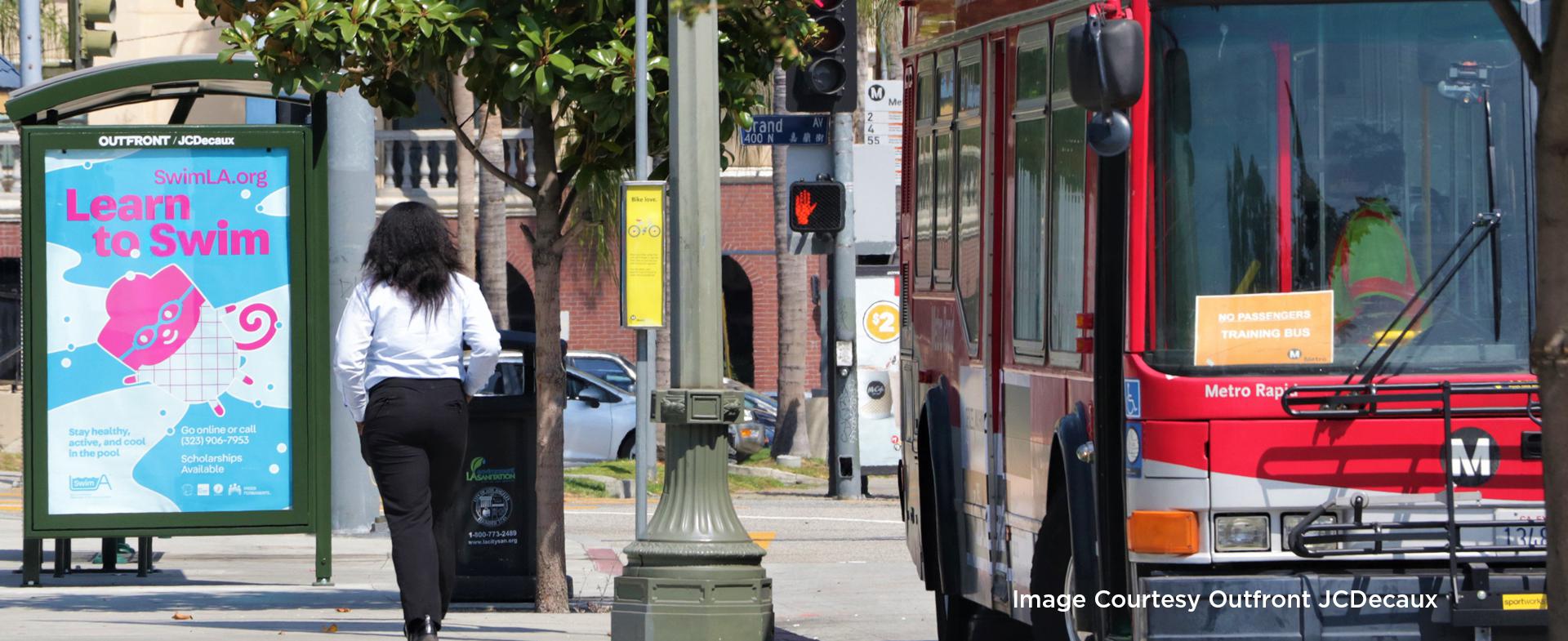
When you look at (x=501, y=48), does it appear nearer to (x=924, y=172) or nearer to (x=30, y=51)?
(x=924, y=172)

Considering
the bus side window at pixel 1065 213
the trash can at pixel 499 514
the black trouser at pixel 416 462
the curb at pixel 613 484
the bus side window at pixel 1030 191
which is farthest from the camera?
the curb at pixel 613 484

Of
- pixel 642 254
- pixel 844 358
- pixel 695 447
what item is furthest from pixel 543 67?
pixel 844 358

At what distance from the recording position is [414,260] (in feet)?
26.8

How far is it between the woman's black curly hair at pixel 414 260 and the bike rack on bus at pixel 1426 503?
10.8 ft

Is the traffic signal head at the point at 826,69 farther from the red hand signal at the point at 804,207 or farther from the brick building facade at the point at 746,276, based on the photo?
the brick building facade at the point at 746,276

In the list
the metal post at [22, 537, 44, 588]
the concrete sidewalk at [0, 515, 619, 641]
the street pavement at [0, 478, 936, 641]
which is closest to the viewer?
the concrete sidewalk at [0, 515, 619, 641]

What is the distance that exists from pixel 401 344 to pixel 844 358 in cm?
1237

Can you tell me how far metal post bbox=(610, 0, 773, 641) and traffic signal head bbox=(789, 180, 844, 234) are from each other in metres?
5.76

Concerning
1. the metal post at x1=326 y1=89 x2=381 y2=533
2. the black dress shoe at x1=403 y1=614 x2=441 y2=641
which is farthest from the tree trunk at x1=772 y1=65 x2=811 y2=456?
the black dress shoe at x1=403 y1=614 x2=441 y2=641

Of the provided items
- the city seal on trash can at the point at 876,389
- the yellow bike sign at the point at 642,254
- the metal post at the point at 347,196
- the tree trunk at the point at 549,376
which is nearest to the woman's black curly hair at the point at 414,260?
the yellow bike sign at the point at 642,254

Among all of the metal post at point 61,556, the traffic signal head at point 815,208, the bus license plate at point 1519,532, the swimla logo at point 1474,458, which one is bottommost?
the metal post at point 61,556

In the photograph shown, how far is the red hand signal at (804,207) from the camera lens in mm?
14586

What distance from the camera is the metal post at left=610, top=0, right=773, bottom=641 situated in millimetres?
8578

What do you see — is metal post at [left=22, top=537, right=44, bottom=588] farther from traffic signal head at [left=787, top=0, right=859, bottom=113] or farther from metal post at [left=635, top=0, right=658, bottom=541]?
traffic signal head at [left=787, top=0, right=859, bottom=113]
